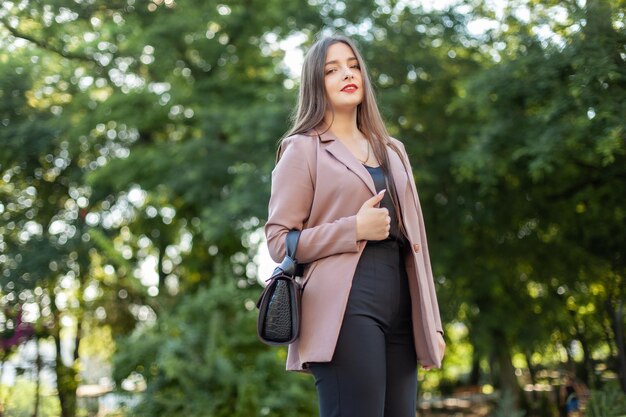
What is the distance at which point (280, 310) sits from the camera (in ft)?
6.70

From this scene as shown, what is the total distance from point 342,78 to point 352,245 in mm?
499

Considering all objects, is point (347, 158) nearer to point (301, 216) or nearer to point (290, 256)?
point (301, 216)

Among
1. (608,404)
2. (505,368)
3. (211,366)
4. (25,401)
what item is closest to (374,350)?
(608,404)

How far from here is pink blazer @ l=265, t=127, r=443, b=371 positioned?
203 cm

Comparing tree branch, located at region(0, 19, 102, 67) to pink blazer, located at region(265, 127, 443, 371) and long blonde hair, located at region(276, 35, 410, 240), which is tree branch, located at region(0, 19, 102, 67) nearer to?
long blonde hair, located at region(276, 35, 410, 240)

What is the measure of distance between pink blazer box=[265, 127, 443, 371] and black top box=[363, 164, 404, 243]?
3 centimetres

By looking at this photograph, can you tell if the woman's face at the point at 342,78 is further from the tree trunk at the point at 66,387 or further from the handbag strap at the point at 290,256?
the tree trunk at the point at 66,387

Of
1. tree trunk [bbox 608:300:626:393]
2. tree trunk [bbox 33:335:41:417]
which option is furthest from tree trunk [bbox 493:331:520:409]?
tree trunk [bbox 33:335:41:417]

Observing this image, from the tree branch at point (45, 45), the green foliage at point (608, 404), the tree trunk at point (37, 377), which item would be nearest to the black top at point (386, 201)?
the green foliage at point (608, 404)

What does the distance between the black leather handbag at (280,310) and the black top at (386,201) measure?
0.88 feet

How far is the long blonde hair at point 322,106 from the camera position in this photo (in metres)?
2.26

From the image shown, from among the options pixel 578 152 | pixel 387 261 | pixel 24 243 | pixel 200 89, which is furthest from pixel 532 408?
pixel 387 261

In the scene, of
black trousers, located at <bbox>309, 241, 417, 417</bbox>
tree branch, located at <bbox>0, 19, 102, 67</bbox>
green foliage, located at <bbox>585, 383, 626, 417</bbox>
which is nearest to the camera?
black trousers, located at <bbox>309, 241, 417, 417</bbox>

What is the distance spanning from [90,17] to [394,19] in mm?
3316
